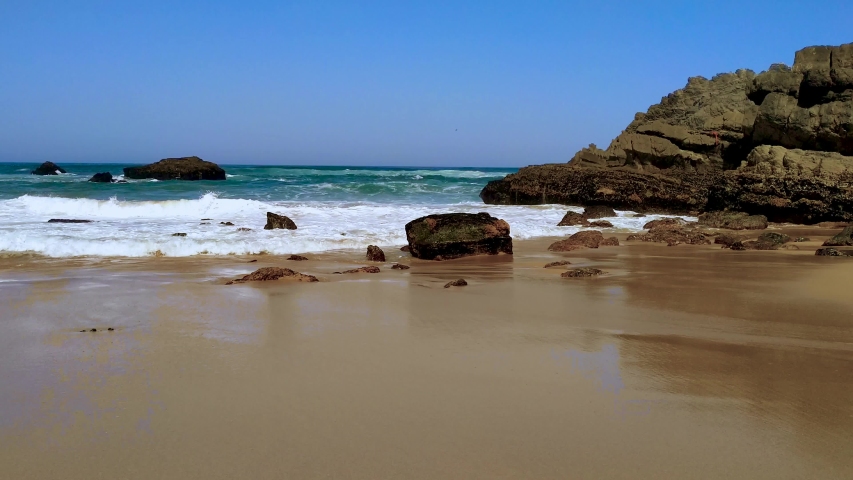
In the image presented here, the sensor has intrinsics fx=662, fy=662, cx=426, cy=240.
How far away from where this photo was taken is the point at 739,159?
18828 mm

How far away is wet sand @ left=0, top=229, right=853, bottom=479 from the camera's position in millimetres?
2438

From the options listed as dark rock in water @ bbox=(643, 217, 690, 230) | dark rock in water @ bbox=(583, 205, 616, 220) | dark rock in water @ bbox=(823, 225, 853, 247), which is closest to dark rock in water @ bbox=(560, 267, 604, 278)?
dark rock in water @ bbox=(823, 225, 853, 247)

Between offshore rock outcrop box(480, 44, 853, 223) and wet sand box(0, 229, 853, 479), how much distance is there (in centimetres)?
939

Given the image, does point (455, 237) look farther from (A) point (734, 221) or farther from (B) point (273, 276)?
(A) point (734, 221)

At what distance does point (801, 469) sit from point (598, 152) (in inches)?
796

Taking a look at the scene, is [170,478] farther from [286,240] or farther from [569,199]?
[569,199]

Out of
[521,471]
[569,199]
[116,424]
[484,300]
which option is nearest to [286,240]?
[484,300]

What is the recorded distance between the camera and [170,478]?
2.29 m

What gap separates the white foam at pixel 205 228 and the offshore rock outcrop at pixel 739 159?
4.41 feet

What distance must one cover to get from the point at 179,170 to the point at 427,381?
39.0m

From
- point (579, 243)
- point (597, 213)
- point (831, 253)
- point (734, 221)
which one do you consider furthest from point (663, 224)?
point (831, 253)

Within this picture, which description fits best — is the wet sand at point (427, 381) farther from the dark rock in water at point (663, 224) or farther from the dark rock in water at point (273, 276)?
the dark rock in water at point (663, 224)

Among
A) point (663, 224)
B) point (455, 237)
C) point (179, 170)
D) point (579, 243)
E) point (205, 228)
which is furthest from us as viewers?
point (179, 170)

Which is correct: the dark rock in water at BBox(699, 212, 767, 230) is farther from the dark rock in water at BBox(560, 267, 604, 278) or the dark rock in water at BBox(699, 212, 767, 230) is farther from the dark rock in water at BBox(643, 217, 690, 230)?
the dark rock in water at BBox(560, 267, 604, 278)
